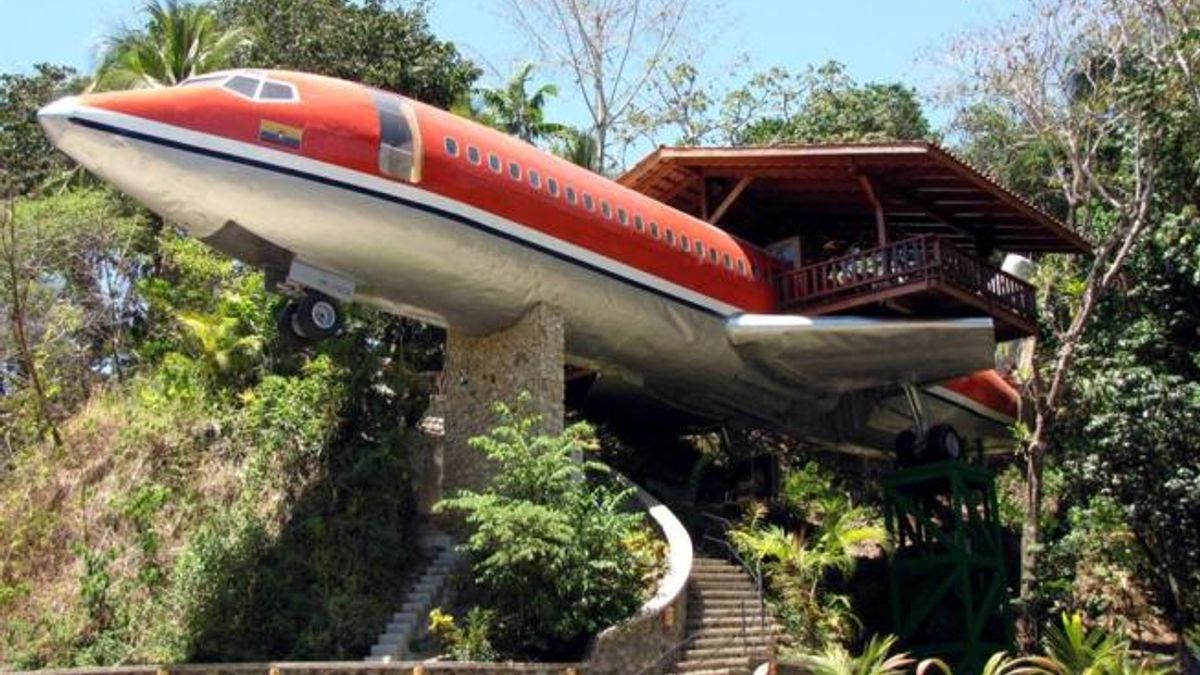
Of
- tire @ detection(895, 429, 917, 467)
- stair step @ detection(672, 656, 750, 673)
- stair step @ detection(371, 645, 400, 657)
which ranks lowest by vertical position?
stair step @ detection(672, 656, 750, 673)

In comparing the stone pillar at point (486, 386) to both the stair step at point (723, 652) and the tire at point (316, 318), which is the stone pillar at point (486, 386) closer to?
the tire at point (316, 318)

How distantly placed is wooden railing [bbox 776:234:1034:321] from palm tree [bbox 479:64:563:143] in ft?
38.8

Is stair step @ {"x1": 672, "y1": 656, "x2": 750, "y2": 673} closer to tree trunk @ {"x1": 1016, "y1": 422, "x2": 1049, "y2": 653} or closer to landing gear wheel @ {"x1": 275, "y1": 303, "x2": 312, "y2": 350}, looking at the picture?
landing gear wheel @ {"x1": 275, "y1": 303, "x2": 312, "y2": 350}

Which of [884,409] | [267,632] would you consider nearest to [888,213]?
[884,409]

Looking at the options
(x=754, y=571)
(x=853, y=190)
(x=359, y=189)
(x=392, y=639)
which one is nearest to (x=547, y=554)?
(x=392, y=639)

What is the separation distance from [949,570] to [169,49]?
72.5 feet

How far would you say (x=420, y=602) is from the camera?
58.9 feet

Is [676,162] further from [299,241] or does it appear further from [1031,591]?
[1031,591]

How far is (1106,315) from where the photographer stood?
90.0ft

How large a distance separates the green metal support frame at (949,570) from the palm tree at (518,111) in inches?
586

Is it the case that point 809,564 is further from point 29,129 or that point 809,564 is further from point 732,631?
point 29,129

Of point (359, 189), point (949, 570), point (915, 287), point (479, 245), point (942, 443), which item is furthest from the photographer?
point (942, 443)

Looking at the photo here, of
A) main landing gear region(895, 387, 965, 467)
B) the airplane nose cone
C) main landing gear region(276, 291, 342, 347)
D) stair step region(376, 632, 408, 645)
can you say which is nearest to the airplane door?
main landing gear region(276, 291, 342, 347)

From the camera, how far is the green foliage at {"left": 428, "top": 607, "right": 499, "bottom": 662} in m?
15.9
